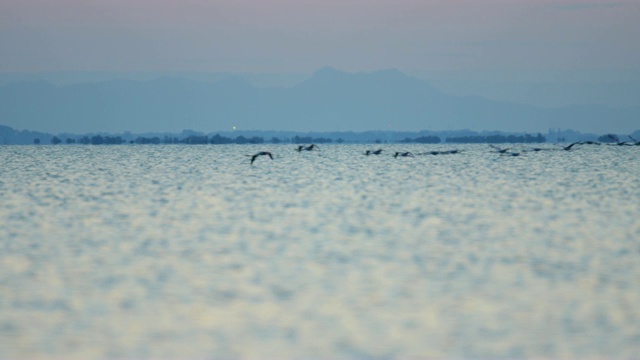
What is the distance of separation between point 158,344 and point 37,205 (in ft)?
123

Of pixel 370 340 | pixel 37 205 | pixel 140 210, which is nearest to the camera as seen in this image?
pixel 370 340

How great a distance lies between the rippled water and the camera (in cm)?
1795

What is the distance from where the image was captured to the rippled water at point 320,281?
707 inches

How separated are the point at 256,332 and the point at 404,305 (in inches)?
169

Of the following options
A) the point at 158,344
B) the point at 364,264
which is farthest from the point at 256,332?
the point at 364,264

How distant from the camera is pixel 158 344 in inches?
694

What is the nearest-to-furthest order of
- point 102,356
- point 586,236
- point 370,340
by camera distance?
point 102,356 → point 370,340 → point 586,236

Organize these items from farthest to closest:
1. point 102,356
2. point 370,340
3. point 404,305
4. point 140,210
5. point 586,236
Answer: point 140,210, point 586,236, point 404,305, point 370,340, point 102,356

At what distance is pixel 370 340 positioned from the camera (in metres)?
18.0

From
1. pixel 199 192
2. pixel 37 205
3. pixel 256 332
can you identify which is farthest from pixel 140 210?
pixel 256 332

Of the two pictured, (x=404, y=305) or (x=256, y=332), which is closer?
(x=256, y=332)

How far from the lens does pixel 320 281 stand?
24906 mm

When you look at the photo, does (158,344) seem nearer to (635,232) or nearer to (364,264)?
(364,264)

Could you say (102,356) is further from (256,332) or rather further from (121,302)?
(121,302)
